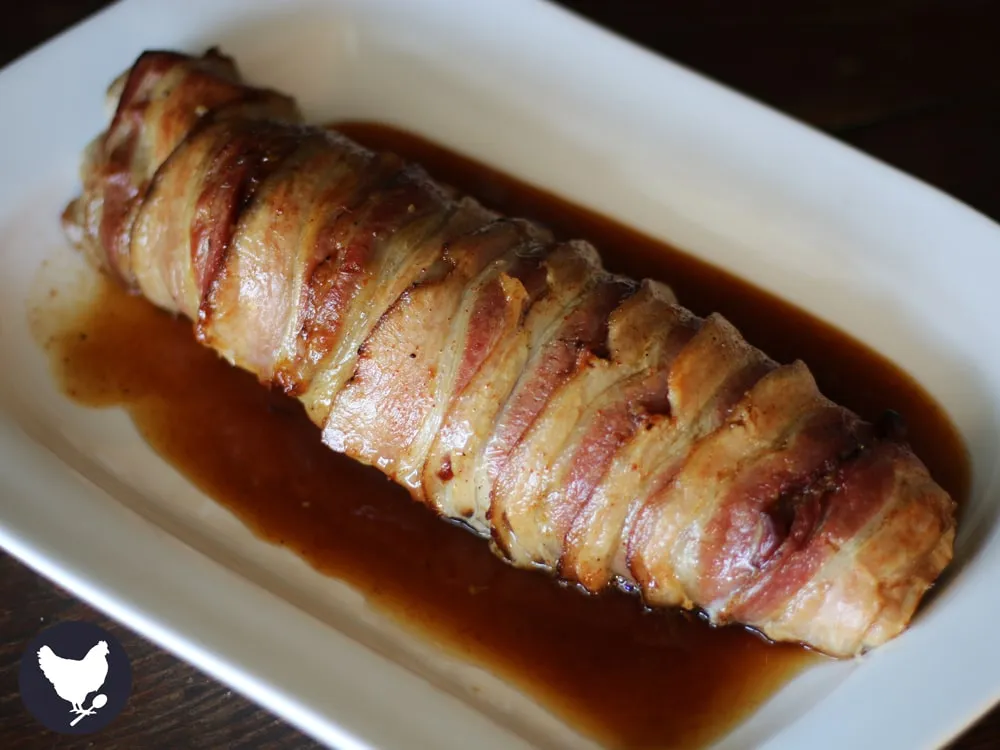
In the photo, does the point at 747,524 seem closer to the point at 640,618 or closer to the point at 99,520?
the point at 640,618

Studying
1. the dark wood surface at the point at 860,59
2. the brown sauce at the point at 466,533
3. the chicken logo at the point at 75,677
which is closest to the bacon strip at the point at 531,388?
the brown sauce at the point at 466,533

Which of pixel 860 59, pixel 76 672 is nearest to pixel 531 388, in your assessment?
pixel 76 672

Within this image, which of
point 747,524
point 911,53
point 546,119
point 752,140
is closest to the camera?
point 747,524

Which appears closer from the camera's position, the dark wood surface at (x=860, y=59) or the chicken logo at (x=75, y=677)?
the chicken logo at (x=75, y=677)

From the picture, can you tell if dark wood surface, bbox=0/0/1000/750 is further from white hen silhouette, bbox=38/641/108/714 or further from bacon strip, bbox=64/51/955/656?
white hen silhouette, bbox=38/641/108/714

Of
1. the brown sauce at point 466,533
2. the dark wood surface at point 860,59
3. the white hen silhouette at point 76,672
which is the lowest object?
the white hen silhouette at point 76,672

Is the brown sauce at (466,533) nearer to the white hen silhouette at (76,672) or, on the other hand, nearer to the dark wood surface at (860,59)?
the white hen silhouette at (76,672)

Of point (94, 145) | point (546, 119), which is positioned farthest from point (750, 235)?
point (94, 145)

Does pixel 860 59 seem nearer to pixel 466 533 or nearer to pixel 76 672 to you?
pixel 466 533
